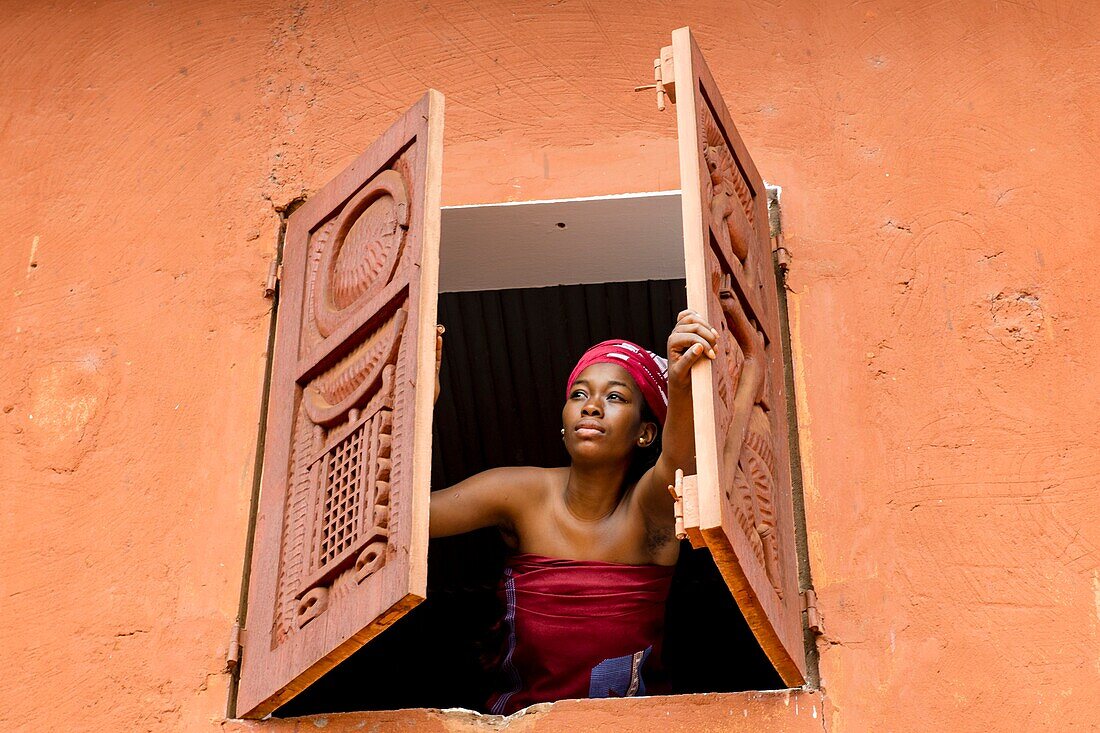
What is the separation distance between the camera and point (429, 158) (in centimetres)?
378

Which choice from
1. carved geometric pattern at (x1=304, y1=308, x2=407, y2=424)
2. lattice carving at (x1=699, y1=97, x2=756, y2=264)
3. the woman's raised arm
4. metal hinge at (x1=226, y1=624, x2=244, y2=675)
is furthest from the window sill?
lattice carving at (x1=699, y1=97, x2=756, y2=264)

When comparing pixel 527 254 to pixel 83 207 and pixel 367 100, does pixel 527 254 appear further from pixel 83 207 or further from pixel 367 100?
pixel 83 207

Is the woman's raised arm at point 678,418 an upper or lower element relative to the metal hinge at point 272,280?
lower

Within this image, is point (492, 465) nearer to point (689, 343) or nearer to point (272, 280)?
point (272, 280)

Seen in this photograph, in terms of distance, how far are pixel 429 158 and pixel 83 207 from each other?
1.33 metres

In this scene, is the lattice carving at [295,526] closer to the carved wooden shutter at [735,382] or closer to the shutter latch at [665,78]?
the carved wooden shutter at [735,382]

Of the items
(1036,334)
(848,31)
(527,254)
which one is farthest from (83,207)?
(1036,334)

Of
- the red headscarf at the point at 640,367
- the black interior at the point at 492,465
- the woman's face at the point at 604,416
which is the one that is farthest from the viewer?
the black interior at the point at 492,465

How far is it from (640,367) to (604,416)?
0.62ft

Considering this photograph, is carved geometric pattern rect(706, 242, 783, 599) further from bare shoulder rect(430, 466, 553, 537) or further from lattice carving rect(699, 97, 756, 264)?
bare shoulder rect(430, 466, 553, 537)

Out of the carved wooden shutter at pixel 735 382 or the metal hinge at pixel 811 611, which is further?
the metal hinge at pixel 811 611

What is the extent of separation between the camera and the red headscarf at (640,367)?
4.39 metres

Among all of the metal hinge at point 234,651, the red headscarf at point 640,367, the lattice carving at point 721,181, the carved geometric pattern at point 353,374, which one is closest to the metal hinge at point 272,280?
the carved geometric pattern at point 353,374

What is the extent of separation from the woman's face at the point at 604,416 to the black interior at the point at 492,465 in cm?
70
